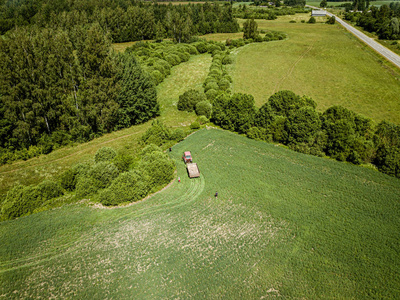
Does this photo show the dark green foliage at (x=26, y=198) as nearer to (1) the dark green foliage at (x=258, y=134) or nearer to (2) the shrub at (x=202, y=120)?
(2) the shrub at (x=202, y=120)

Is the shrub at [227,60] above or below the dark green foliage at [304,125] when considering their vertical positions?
above

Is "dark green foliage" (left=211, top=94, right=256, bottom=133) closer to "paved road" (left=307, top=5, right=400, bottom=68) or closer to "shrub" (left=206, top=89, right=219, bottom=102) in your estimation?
"shrub" (left=206, top=89, right=219, bottom=102)

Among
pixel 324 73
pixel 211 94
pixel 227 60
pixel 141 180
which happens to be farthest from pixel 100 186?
pixel 324 73

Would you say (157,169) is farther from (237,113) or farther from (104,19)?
(104,19)

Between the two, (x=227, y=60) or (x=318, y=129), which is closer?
(x=318, y=129)

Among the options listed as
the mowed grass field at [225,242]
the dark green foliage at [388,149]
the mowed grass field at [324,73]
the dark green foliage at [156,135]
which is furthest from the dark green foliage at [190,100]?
the dark green foliage at [388,149]

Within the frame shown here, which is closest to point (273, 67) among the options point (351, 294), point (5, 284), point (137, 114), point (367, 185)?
point (137, 114)
